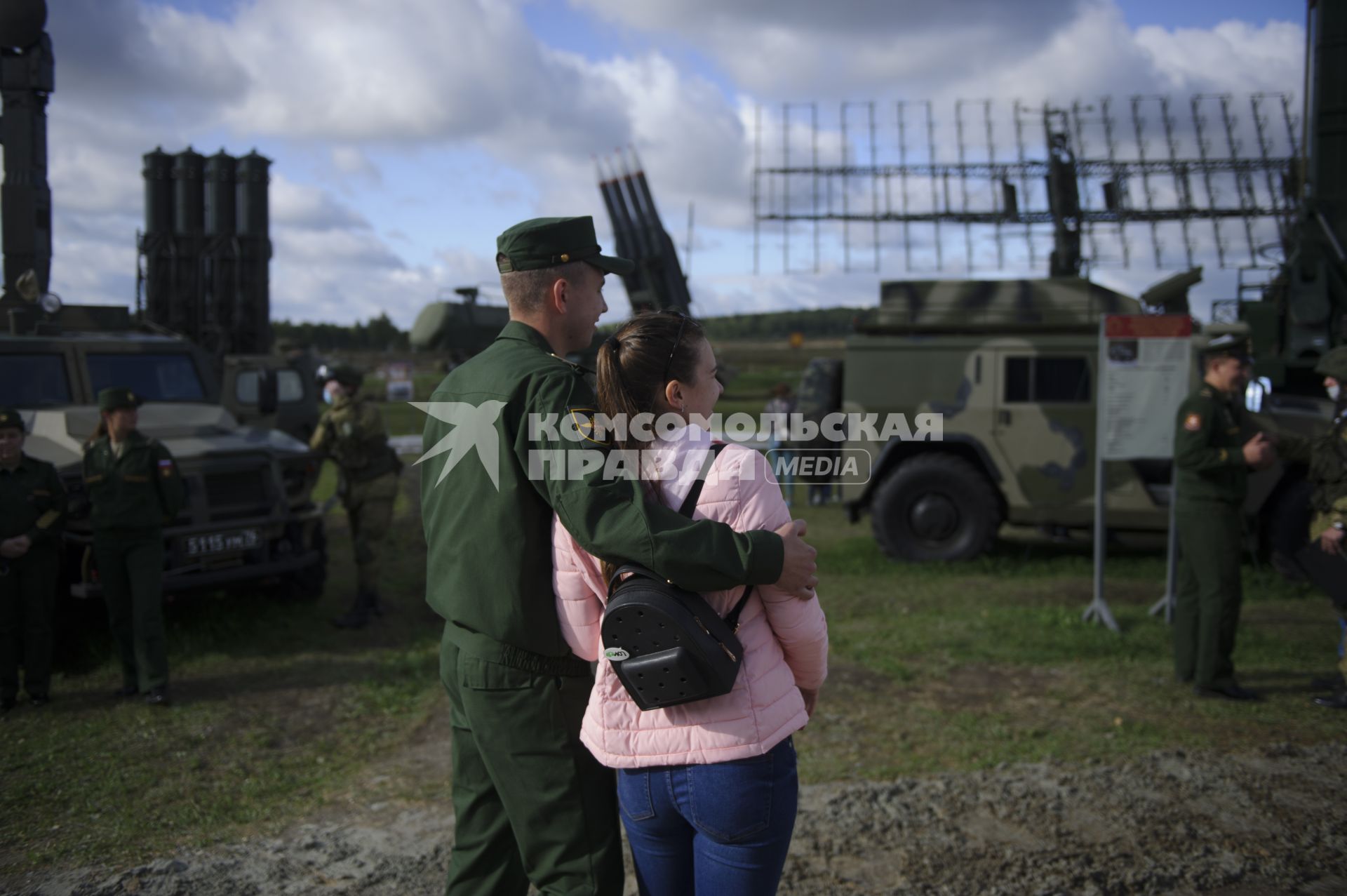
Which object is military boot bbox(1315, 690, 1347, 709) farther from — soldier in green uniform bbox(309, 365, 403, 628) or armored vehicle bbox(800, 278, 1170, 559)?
soldier in green uniform bbox(309, 365, 403, 628)

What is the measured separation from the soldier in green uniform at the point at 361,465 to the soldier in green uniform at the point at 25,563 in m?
2.00

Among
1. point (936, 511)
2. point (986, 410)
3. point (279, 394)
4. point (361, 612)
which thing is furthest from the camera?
point (279, 394)

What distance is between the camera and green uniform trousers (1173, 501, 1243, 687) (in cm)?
466

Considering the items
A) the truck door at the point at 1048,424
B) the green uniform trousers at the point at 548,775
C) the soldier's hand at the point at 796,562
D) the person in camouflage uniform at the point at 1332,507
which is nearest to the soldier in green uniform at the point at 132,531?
the green uniform trousers at the point at 548,775

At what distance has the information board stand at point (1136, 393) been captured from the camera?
19.7 feet

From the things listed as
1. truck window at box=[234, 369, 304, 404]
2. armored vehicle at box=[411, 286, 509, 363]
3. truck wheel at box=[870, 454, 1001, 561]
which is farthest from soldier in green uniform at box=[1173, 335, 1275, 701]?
armored vehicle at box=[411, 286, 509, 363]

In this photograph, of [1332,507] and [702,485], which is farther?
[1332,507]

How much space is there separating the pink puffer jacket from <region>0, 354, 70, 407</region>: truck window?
19.6ft

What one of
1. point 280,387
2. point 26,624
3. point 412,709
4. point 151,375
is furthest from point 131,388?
point 280,387

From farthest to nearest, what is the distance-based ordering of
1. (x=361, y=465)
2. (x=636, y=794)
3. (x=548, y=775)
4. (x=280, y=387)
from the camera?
(x=280, y=387), (x=361, y=465), (x=548, y=775), (x=636, y=794)

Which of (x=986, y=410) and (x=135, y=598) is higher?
(x=986, y=410)

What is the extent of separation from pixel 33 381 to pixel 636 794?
6.21m

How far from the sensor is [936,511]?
8.01 meters

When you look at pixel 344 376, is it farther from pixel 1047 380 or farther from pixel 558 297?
pixel 1047 380
